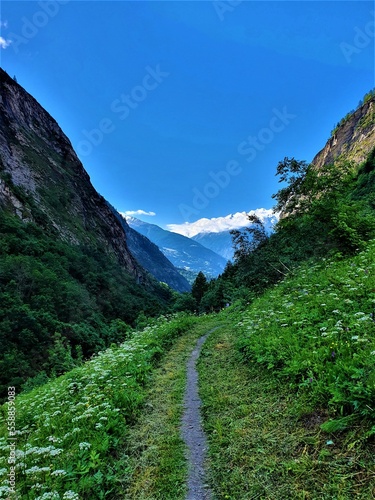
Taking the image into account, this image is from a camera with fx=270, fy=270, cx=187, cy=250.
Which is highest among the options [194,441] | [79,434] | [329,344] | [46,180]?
[46,180]

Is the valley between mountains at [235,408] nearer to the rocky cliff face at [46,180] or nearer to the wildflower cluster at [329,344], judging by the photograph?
the wildflower cluster at [329,344]

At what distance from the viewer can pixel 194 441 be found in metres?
5.12

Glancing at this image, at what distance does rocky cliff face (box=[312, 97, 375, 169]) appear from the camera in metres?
71.0

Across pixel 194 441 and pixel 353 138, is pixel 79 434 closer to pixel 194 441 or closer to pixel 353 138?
pixel 194 441

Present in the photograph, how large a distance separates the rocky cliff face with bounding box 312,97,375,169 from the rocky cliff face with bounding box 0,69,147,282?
2733 inches

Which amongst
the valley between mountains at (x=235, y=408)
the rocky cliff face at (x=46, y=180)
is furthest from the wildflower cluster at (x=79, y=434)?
the rocky cliff face at (x=46, y=180)

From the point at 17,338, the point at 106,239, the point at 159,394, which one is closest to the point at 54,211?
the point at 106,239

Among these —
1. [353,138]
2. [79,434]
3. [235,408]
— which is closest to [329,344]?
[235,408]

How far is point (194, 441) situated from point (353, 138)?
102m

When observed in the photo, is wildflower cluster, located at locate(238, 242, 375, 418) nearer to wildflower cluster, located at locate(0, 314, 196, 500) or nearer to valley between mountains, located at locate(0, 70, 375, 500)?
valley between mountains, located at locate(0, 70, 375, 500)

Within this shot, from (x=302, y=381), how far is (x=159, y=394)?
13.0 ft

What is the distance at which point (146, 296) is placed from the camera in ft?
269

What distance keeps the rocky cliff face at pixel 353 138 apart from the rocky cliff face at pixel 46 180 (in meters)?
69.4

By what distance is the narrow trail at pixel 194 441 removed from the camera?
393 cm
